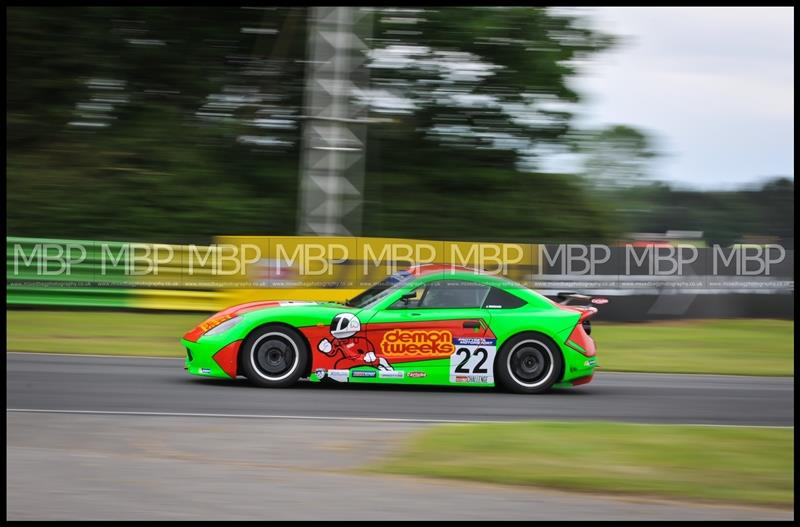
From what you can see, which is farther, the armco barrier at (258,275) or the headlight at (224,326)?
the armco barrier at (258,275)

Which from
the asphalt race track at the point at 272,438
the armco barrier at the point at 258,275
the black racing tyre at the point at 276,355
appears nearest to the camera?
the asphalt race track at the point at 272,438

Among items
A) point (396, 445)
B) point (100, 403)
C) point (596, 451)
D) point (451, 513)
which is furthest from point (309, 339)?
point (451, 513)

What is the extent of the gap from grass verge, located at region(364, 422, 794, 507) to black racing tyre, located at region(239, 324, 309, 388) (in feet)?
7.63

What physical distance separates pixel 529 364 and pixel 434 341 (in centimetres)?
104

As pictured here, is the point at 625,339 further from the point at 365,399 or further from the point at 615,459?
the point at 615,459

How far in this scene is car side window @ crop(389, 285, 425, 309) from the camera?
31.6 feet

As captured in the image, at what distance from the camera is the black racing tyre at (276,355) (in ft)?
31.1

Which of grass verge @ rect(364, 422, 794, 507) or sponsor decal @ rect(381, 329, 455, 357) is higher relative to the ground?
sponsor decal @ rect(381, 329, 455, 357)

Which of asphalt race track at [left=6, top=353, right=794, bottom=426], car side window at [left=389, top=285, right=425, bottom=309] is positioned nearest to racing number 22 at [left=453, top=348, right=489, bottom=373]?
asphalt race track at [left=6, top=353, right=794, bottom=426]

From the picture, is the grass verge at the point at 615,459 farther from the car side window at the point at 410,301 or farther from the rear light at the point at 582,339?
the car side window at the point at 410,301

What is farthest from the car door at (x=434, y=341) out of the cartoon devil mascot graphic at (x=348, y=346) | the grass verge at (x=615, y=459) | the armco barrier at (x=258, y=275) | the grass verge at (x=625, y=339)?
the armco barrier at (x=258, y=275)

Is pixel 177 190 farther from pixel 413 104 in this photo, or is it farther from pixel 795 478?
pixel 795 478

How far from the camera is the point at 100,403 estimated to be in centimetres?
852

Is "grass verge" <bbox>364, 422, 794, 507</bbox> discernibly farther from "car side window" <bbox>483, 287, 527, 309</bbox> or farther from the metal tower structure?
the metal tower structure
